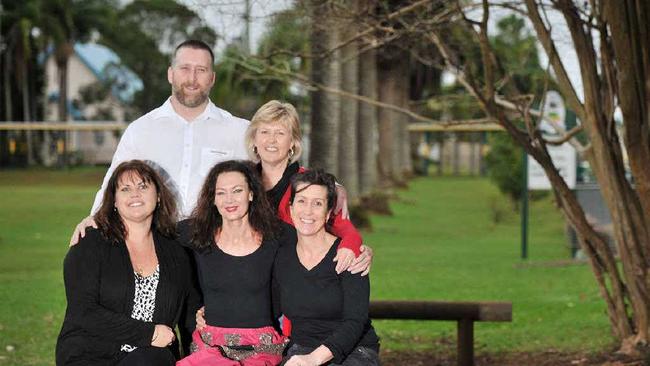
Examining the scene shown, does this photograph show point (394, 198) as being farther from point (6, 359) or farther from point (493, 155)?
point (6, 359)

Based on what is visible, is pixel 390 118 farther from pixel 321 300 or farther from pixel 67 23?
pixel 321 300

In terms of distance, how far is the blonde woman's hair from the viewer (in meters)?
5.30

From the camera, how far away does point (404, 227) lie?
24781 mm

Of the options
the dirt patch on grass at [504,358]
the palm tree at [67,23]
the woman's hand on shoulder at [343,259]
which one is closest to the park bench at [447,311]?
the dirt patch on grass at [504,358]

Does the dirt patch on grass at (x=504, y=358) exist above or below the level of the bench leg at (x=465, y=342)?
below

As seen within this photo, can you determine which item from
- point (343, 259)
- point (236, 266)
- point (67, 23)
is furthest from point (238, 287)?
point (67, 23)

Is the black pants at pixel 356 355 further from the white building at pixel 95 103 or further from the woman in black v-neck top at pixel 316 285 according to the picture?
the white building at pixel 95 103

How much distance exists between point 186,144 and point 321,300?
46.4 inches

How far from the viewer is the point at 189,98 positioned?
18.7 ft

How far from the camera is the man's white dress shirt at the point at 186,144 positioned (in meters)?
5.76

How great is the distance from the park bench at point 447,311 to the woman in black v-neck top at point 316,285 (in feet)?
9.23

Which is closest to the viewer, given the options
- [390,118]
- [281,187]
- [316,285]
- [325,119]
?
[316,285]

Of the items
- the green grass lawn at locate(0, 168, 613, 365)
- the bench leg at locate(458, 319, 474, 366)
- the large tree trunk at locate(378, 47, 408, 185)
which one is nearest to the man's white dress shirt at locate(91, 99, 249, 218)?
the bench leg at locate(458, 319, 474, 366)

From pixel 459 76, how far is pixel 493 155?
19.3 metres
